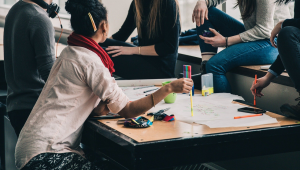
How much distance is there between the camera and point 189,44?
126 inches

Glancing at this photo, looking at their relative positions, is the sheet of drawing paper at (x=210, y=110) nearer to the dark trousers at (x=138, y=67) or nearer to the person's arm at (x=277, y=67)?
the person's arm at (x=277, y=67)

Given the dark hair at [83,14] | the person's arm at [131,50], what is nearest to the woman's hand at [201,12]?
the person's arm at [131,50]

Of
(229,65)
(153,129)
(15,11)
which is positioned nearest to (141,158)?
(153,129)

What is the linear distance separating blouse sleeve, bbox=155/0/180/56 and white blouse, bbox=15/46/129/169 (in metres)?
0.95

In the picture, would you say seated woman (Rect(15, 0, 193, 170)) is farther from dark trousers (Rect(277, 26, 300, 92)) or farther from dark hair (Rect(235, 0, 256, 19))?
dark hair (Rect(235, 0, 256, 19))

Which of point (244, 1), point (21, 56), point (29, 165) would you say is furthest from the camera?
point (244, 1)

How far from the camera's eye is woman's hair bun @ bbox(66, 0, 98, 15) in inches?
45.6

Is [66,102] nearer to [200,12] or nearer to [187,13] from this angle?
[200,12]

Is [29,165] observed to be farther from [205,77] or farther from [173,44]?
[173,44]

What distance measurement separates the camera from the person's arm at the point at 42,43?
1.41 m

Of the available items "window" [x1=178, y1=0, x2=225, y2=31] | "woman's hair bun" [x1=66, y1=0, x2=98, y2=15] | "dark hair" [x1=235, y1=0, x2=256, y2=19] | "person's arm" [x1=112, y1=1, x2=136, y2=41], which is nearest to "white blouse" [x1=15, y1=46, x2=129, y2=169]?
"woman's hair bun" [x1=66, y1=0, x2=98, y2=15]

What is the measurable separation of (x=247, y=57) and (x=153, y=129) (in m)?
0.98

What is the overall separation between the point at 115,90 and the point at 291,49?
64 centimetres

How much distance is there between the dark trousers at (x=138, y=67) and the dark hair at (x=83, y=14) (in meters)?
0.98
